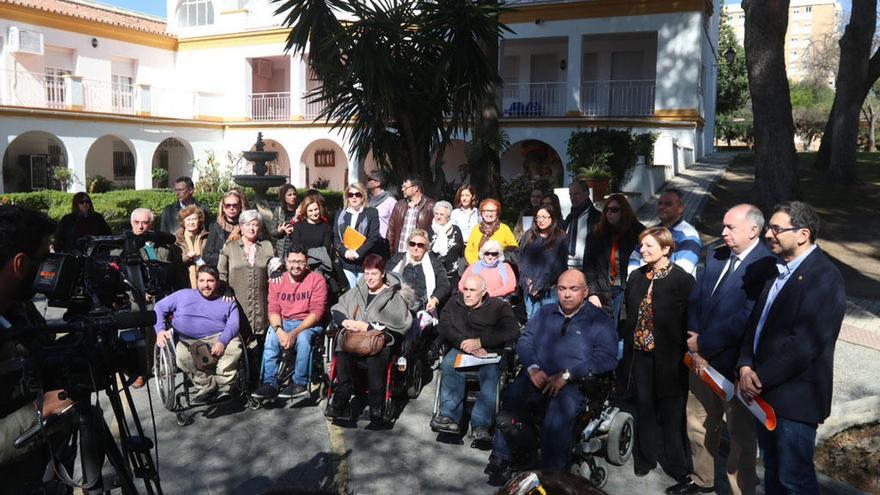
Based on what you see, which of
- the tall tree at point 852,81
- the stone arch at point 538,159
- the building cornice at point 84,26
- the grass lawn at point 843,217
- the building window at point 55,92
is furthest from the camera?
the building cornice at point 84,26

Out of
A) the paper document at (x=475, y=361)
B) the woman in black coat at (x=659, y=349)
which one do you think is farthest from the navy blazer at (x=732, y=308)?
the paper document at (x=475, y=361)

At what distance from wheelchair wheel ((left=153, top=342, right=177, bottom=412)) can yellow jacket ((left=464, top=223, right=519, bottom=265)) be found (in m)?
3.18

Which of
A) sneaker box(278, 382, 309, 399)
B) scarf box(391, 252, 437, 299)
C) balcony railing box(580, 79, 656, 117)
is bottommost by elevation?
sneaker box(278, 382, 309, 399)

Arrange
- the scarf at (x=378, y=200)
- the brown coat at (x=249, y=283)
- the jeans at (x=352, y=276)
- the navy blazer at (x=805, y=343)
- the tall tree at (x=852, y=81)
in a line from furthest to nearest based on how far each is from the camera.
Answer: the tall tree at (x=852, y=81) < the scarf at (x=378, y=200) < the jeans at (x=352, y=276) < the brown coat at (x=249, y=283) < the navy blazer at (x=805, y=343)

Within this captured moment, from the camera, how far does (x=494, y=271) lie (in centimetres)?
682

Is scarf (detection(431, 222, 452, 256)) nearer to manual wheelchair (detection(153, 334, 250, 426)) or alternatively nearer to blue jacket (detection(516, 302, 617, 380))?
manual wheelchair (detection(153, 334, 250, 426))

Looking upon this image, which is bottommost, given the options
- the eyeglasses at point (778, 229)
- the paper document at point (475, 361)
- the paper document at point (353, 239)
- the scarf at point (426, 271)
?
the paper document at point (475, 361)

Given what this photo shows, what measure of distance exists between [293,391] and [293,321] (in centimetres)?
67

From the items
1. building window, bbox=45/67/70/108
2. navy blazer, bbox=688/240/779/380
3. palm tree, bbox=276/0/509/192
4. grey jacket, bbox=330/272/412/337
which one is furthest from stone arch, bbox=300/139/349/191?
navy blazer, bbox=688/240/779/380

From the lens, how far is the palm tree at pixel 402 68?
1066 centimetres

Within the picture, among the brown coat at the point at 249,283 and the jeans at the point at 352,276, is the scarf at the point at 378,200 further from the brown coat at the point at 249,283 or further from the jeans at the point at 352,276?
the brown coat at the point at 249,283

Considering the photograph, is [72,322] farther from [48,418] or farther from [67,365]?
[48,418]

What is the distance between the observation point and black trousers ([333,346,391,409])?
18.9ft

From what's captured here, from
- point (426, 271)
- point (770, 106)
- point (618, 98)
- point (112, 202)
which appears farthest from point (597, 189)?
point (112, 202)
